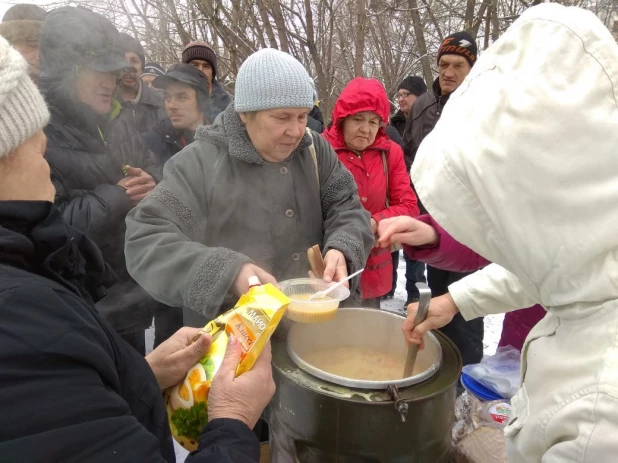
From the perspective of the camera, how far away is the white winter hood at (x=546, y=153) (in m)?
0.87

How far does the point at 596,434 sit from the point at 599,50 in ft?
2.56

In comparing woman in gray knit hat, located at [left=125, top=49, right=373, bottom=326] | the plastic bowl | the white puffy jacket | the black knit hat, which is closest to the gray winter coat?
woman in gray knit hat, located at [left=125, top=49, right=373, bottom=326]

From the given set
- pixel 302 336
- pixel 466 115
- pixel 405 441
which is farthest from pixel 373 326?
pixel 466 115

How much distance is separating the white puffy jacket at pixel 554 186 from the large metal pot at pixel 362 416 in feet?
1.36

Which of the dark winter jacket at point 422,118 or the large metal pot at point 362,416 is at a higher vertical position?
the dark winter jacket at point 422,118

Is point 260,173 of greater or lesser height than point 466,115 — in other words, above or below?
below

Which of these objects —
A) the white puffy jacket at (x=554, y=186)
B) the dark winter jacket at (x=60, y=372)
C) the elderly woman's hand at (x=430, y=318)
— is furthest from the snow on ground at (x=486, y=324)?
the dark winter jacket at (x=60, y=372)

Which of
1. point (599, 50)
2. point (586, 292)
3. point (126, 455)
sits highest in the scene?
point (599, 50)

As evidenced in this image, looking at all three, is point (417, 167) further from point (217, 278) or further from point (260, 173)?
point (260, 173)

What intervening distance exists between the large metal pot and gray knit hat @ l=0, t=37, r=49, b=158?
106 cm

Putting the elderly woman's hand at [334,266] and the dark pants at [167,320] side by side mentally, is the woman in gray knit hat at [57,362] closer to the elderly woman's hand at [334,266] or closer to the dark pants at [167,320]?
the elderly woman's hand at [334,266]

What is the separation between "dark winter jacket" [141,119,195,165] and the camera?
12.5ft

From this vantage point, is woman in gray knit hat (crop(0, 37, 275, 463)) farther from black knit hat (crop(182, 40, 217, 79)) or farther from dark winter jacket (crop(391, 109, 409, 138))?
dark winter jacket (crop(391, 109, 409, 138))

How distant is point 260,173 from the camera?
2.08m
